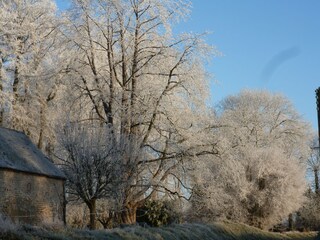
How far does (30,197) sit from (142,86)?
28.0 ft

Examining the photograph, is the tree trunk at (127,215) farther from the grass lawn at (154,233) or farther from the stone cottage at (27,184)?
the grass lawn at (154,233)

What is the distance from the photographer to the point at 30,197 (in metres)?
24.3

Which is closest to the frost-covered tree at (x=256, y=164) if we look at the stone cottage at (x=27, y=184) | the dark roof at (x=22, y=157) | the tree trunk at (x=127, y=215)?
the tree trunk at (x=127, y=215)

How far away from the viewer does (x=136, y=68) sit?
95.2ft

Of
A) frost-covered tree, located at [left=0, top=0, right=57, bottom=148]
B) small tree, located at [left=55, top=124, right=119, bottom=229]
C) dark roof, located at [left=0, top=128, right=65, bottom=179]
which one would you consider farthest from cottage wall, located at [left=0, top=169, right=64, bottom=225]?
frost-covered tree, located at [left=0, top=0, right=57, bottom=148]

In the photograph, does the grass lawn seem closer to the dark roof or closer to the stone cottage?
the stone cottage

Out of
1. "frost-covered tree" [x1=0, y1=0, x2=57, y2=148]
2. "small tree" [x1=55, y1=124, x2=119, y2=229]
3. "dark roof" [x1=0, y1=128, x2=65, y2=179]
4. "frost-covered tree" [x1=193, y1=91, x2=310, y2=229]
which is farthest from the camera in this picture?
"frost-covered tree" [x1=0, y1=0, x2=57, y2=148]

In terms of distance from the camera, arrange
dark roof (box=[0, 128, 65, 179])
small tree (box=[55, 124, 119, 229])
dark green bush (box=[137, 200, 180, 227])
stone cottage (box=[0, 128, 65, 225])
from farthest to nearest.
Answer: dark green bush (box=[137, 200, 180, 227])
dark roof (box=[0, 128, 65, 179])
stone cottage (box=[0, 128, 65, 225])
small tree (box=[55, 124, 119, 229])

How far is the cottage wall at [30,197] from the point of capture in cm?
2289

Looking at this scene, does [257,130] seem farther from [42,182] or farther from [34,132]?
[42,182]

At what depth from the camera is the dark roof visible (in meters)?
23.8

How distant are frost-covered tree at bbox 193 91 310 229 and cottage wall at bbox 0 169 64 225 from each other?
26.0 ft

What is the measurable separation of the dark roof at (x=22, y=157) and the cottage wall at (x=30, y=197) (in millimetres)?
316

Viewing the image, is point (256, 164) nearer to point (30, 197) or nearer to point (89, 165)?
point (89, 165)
